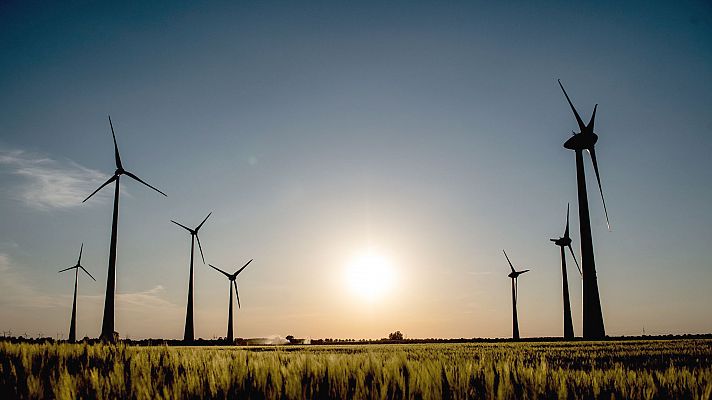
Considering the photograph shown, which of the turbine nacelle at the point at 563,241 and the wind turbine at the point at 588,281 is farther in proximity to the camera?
the turbine nacelle at the point at 563,241

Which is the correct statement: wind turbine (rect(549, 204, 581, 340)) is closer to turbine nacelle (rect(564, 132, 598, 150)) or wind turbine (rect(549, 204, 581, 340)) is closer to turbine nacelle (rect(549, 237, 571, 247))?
turbine nacelle (rect(549, 237, 571, 247))

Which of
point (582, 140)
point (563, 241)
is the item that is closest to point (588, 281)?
point (582, 140)

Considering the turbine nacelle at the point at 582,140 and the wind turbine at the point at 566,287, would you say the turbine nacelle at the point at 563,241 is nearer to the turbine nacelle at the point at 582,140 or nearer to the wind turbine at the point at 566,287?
the wind turbine at the point at 566,287

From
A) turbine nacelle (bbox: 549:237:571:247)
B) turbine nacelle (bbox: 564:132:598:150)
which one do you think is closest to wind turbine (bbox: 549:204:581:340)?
turbine nacelle (bbox: 549:237:571:247)

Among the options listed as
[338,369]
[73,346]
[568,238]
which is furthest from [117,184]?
[568,238]

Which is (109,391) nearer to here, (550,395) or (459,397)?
(459,397)

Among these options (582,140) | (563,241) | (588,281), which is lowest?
(588,281)

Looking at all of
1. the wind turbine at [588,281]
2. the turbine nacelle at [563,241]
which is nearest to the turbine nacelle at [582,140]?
the wind turbine at [588,281]

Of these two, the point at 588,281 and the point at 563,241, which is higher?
the point at 563,241

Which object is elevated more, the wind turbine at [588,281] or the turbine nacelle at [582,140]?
the turbine nacelle at [582,140]

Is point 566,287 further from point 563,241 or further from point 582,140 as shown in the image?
point 582,140

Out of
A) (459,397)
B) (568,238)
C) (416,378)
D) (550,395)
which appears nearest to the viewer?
(459,397)

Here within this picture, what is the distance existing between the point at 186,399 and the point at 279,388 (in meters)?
0.99

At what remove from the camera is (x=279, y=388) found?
6.03 metres
